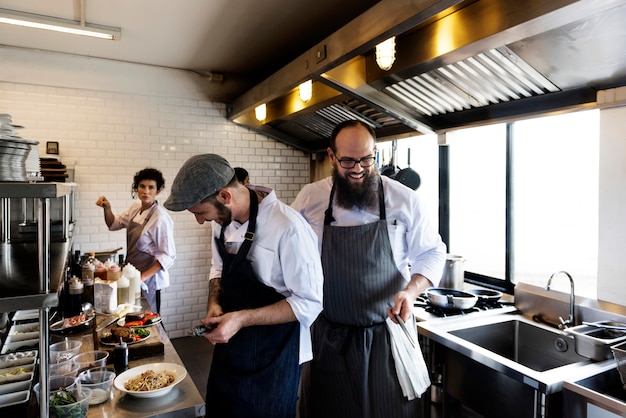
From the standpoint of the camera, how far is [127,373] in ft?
6.19

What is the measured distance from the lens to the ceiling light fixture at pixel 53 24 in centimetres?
346

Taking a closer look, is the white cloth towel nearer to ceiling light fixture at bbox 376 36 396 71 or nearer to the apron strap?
the apron strap

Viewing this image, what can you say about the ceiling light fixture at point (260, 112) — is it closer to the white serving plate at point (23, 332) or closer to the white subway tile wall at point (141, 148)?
the white subway tile wall at point (141, 148)

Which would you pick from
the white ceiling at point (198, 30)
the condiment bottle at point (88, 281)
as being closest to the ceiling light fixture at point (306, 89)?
the white ceiling at point (198, 30)

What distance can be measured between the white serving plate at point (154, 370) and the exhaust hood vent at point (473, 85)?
2.37 meters

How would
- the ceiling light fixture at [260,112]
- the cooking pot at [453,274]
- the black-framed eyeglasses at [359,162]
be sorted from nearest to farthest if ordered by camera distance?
the black-framed eyeglasses at [359,162]
the cooking pot at [453,274]
the ceiling light fixture at [260,112]

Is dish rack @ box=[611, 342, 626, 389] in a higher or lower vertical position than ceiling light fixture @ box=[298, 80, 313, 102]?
lower

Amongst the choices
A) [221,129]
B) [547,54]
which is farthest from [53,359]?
[221,129]

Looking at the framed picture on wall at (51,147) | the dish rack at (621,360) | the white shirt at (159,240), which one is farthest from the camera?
the framed picture on wall at (51,147)

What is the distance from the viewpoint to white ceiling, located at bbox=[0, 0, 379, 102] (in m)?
3.56

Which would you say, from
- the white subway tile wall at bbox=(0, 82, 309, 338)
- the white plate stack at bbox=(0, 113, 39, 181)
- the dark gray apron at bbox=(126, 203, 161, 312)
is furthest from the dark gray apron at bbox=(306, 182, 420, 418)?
the white subway tile wall at bbox=(0, 82, 309, 338)

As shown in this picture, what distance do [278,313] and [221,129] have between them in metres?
4.28

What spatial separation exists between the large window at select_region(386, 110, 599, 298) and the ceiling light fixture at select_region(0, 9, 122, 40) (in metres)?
3.22

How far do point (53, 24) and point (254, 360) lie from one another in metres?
3.40
